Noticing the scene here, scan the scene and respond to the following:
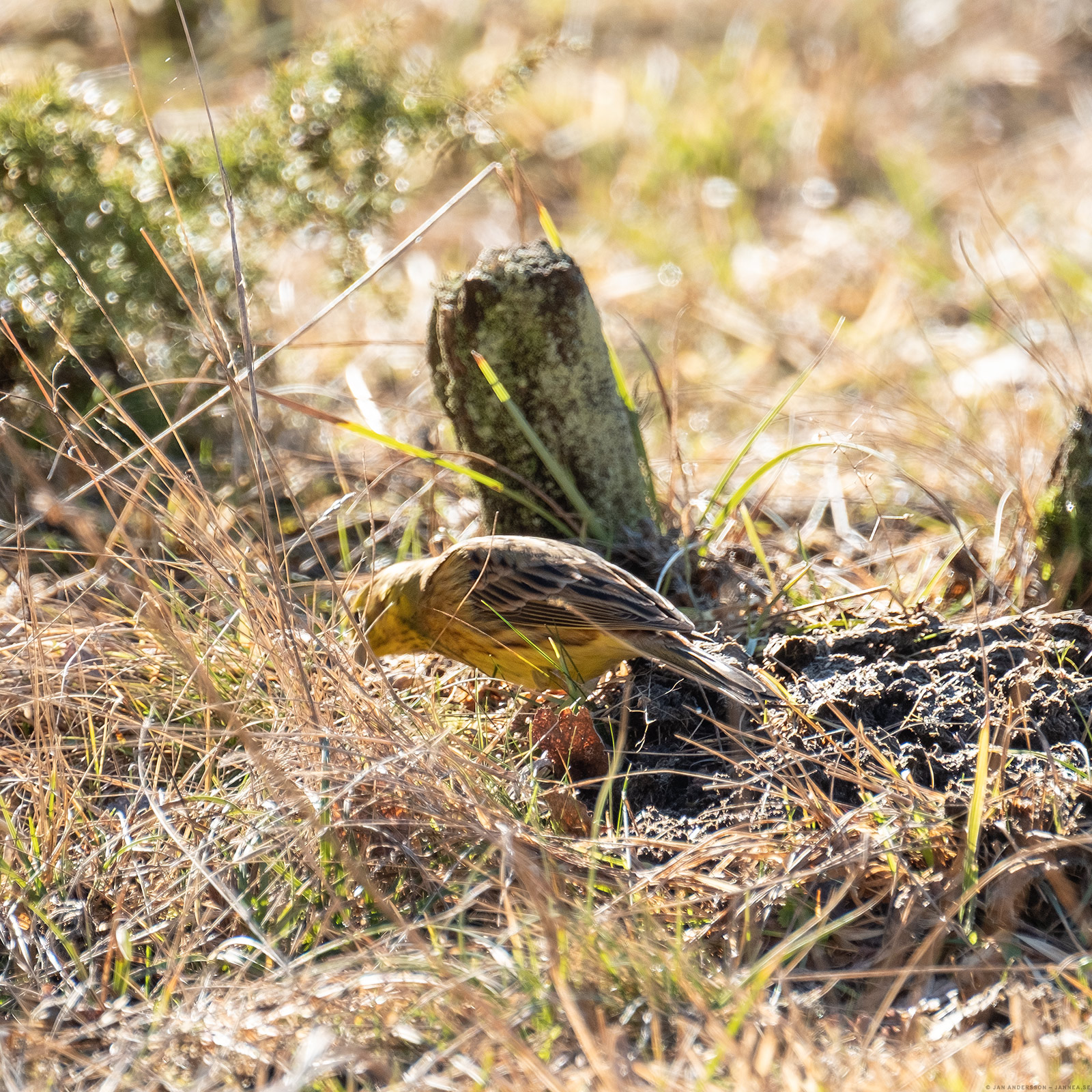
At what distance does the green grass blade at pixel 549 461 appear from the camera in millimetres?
3904

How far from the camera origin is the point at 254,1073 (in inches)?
92.4

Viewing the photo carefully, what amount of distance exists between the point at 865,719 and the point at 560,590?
3.16 ft

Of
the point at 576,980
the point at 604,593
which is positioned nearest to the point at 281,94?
the point at 604,593

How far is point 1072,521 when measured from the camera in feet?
11.4

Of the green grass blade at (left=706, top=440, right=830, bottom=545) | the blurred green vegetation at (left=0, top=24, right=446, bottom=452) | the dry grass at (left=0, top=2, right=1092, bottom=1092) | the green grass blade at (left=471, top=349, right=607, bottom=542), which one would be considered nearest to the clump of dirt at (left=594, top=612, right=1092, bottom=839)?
the dry grass at (left=0, top=2, right=1092, bottom=1092)

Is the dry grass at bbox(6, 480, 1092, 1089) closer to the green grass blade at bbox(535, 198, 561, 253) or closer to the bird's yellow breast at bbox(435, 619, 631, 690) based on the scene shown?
the bird's yellow breast at bbox(435, 619, 631, 690)

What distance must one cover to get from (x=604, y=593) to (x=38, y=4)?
10.4 m

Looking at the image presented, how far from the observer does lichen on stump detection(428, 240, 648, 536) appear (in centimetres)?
386

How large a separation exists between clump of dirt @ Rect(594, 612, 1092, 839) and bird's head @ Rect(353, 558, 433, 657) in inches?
28.4

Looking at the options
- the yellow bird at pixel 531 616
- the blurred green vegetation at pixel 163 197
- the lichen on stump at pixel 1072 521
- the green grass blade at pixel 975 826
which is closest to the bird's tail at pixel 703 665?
the yellow bird at pixel 531 616

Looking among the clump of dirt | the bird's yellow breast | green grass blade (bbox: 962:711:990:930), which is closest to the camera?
green grass blade (bbox: 962:711:990:930)

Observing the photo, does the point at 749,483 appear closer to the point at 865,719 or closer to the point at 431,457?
the point at 865,719

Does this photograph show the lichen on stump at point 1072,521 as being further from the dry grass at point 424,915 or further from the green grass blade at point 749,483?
the dry grass at point 424,915

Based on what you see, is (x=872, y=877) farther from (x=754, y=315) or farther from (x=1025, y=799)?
(x=754, y=315)
